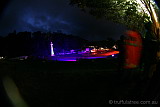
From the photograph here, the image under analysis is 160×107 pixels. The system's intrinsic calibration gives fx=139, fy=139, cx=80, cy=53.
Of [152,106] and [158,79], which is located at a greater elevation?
[158,79]

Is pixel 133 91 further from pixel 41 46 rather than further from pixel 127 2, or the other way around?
pixel 41 46

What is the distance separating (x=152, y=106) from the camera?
3.15 meters

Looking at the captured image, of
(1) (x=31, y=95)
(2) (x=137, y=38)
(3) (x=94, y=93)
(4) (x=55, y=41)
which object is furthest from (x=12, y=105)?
(4) (x=55, y=41)

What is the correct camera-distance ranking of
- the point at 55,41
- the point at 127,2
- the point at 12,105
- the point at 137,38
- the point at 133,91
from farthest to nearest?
1. the point at 55,41
2. the point at 127,2
3. the point at 137,38
4. the point at 133,91
5. the point at 12,105

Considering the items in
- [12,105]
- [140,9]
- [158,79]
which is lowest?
[12,105]

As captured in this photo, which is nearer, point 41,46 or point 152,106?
point 152,106

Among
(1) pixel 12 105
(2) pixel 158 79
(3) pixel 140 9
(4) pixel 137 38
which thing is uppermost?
(3) pixel 140 9

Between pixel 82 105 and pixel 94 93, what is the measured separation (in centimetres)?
84

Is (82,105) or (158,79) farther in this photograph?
(158,79)

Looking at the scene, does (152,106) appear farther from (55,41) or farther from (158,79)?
(55,41)

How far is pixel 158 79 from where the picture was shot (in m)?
4.43

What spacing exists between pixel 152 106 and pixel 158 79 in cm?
158

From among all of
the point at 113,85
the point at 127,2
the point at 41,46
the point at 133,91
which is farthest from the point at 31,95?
the point at 41,46

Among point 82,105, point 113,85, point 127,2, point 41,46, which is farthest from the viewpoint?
point 41,46
